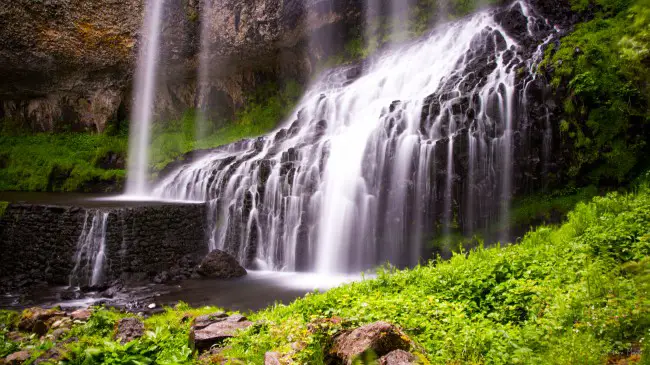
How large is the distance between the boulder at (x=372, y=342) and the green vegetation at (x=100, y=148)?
2025 cm

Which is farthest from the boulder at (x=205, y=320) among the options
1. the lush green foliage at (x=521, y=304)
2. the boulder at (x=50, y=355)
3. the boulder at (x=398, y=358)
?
the boulder at (x=398, y=358)

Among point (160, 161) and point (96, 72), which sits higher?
point (96, 72)

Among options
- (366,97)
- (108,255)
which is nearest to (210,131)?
(366,97)

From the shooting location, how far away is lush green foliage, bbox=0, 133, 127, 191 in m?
22.9

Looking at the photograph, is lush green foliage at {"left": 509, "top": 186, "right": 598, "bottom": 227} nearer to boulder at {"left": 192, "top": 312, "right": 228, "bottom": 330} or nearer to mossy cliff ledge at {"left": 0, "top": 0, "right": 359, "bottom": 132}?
boulder at {"left": 192, "top": 312, "right": 228, "bottom": 330}

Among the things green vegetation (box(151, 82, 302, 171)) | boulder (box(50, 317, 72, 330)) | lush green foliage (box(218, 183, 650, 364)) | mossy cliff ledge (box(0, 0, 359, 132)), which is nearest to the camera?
lush green foliage (box(218, 183, 650, 364))

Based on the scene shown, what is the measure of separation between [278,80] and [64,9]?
1158 centimetres

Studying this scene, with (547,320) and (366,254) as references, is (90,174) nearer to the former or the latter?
(366,254)

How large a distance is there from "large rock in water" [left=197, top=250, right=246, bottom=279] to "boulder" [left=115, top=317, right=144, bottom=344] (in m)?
5.89

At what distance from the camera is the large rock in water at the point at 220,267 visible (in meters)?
11.8

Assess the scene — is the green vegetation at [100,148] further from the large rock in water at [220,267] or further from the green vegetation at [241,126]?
the large rock in water at [220,267]

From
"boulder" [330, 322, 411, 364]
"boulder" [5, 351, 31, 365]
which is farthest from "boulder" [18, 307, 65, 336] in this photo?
"boulder" [330, 322, 411, 364]

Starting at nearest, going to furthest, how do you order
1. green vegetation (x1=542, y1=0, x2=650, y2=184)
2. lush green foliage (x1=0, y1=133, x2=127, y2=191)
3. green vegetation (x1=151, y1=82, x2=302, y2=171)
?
green vegetation (x1=542, y1=0, x2=650, y2=184)
lush green foliage (x1=0, y1=133, x2=127, y2=191)
green vegetation (x1=151, y1=82, x2=302, y2=171)

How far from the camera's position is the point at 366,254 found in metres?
11.8
